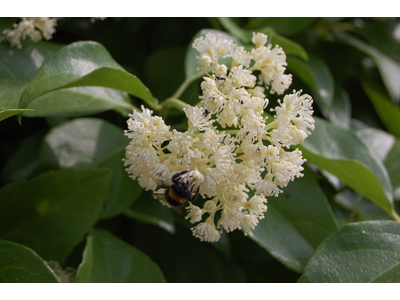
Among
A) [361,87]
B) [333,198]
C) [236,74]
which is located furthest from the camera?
[361,87]

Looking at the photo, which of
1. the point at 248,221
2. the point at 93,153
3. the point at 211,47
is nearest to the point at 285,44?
the point at 211,47

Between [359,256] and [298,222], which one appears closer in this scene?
[359,256]

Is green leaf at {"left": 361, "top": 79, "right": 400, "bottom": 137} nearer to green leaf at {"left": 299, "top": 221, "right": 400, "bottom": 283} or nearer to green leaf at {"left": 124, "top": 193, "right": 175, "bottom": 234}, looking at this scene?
green leaf at {"left": 299, "top": 221, "right": 400, "bottom": 283}

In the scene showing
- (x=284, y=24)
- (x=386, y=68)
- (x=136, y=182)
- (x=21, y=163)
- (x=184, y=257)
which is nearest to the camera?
(x=136, y=182)

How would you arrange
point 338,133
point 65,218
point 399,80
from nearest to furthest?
point 65,218 → point 338,133 → point 399,80

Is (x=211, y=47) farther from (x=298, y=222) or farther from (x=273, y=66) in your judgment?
(x=298, y=222)

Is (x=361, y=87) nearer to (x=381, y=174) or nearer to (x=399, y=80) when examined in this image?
(x=399, y=80)

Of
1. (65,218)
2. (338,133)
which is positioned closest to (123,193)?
(65,218)

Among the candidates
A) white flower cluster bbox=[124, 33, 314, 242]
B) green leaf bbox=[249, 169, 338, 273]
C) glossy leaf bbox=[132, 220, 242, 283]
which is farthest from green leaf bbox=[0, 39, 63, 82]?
green leaf bbox=[249, 169, 338, 273]
